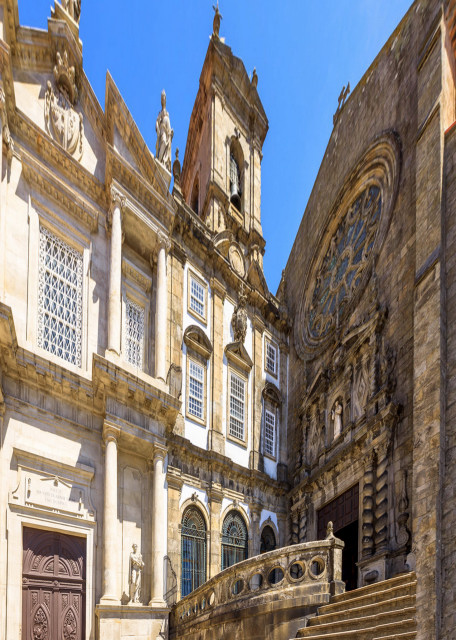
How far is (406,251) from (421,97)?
12.5 ft

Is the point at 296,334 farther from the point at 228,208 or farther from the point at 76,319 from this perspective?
the point at 76,319

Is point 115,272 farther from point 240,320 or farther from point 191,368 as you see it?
point 240,320

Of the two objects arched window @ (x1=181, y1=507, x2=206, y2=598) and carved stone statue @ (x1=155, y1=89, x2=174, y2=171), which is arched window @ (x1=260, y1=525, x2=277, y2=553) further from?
carved stone statue @ (x1=155, y1=89, x2=174, y2=171)

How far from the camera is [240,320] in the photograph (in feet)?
74.5

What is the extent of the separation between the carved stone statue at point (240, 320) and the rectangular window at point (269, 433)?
10.2 ft

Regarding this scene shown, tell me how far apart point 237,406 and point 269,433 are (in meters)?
2.40

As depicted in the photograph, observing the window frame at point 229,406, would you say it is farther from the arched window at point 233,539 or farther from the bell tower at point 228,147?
the bell tower at point 228,147

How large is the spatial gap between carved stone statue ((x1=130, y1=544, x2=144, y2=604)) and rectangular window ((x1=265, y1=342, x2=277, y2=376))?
33.7ft

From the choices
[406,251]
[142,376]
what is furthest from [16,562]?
[406,251]

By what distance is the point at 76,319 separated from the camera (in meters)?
16.2

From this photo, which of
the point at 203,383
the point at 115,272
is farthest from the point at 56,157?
the point at 203,383

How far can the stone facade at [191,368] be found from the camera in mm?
13562

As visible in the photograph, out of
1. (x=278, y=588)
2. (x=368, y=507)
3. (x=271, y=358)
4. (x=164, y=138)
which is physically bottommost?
(x=278, y=588)

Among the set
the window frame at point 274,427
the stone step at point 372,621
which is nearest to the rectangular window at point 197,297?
the window frame at point 274,427
